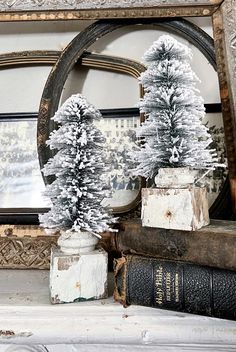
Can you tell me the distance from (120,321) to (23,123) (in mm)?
497

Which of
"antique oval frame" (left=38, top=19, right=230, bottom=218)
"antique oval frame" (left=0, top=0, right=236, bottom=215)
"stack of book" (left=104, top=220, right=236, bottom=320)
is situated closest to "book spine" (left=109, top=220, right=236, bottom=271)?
"stack of book" (left=104, top=220, right=236, bottom=320)

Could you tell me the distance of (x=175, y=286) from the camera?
1.60 feet

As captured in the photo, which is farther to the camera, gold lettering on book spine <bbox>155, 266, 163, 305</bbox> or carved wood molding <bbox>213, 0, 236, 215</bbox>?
carved wood molding <bbox>213, 0, 236, 215</bbox>

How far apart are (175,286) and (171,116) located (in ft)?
0.78

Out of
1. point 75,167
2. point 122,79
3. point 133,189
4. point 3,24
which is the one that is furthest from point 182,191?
point 3,24

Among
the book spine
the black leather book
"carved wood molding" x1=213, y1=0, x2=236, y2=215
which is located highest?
"carved wood molding" x1=213, y1=0, x2=236, y2=215

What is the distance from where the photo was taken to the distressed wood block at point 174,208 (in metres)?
0.49

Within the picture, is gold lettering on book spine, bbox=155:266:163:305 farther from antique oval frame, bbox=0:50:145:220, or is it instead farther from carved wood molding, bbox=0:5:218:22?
carved wood molding, bbox=0:5:218:22

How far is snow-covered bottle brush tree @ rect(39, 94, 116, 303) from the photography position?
52cm

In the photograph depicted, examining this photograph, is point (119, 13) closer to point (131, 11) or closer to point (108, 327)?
point (131, 11)

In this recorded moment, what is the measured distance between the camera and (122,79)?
83 centimetres

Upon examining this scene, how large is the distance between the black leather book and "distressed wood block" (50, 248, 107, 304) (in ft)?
0.09

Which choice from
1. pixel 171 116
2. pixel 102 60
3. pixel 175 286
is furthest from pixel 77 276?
pixel 102 60

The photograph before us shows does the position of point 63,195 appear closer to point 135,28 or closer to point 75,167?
point 75,167
